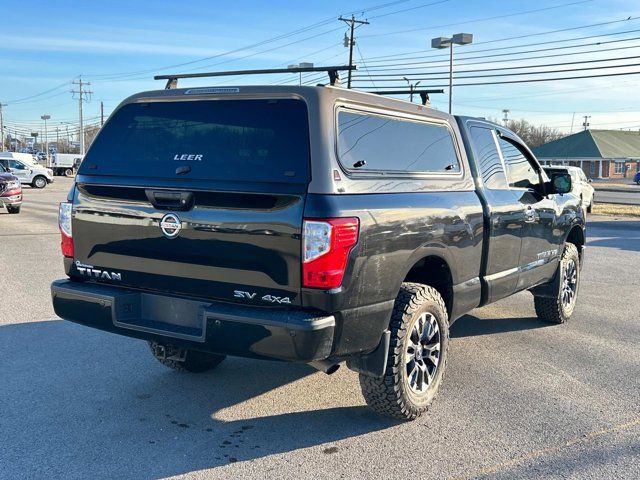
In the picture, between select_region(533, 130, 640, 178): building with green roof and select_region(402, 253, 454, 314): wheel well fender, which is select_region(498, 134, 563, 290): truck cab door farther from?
select_region(533, 130, 640, 178): building with green roof

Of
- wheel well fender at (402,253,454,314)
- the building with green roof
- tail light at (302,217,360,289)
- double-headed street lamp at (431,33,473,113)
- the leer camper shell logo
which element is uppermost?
double-headed street lamp at (431,33,473,113)

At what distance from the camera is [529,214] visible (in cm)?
568

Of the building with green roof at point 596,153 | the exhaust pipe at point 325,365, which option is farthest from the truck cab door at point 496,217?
the building with green roof at point 596,153

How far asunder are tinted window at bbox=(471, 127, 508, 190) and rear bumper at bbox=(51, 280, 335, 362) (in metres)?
2.45

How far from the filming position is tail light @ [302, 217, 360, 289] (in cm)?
328

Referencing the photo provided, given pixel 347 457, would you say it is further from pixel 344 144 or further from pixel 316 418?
pixel 344 144

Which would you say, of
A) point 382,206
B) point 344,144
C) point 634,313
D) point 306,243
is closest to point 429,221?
point 382,206

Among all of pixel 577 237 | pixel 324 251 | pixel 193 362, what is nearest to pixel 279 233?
pixel 324 251

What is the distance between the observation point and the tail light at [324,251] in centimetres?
328

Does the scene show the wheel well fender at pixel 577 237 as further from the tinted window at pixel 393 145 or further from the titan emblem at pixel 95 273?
the titan emblem at pixel 95 273

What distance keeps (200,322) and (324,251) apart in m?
0.88

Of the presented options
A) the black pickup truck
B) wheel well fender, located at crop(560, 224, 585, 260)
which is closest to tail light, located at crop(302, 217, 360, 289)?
the black pickup truck

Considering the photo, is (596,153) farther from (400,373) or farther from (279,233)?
(279,233)

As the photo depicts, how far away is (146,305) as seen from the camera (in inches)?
151
